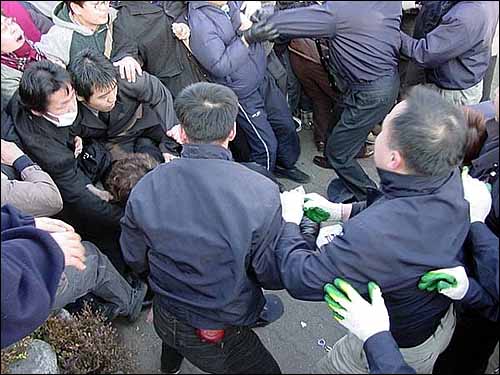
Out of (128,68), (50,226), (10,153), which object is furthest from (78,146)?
(50,226)

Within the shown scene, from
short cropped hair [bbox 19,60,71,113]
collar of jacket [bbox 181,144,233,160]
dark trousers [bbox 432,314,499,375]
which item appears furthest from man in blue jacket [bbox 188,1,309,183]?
dark trousers [bbox 432,314,499,375]

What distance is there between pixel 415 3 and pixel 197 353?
2117 millimetres

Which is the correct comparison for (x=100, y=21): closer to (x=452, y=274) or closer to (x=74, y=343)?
(x=74, y=343)

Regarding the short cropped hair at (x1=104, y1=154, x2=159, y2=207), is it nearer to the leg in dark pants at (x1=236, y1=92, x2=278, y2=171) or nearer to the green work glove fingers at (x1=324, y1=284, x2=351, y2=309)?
the leg in dark pants at (x1=236, y1=92, x2=278, y2=171)

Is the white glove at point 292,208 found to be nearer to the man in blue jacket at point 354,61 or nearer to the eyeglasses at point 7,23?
the man in blue jacket at point 354,61

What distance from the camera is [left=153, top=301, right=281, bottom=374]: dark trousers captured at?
185 centimetres

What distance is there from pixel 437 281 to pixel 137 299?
5.09 ft

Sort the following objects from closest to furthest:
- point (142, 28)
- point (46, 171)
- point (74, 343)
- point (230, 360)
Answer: point (230, 360), point (74, 343), point (46, 171), point (142, 28)

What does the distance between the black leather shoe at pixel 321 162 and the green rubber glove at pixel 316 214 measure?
1.60 metres

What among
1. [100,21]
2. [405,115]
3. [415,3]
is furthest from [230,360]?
[415,3]

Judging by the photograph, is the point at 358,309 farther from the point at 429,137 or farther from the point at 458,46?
the point at 458,46

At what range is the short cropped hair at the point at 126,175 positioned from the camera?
8.48 feet

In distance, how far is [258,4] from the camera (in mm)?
2516

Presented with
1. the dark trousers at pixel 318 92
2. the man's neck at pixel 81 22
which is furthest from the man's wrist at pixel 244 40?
the dark trousers at pixel 318 92
